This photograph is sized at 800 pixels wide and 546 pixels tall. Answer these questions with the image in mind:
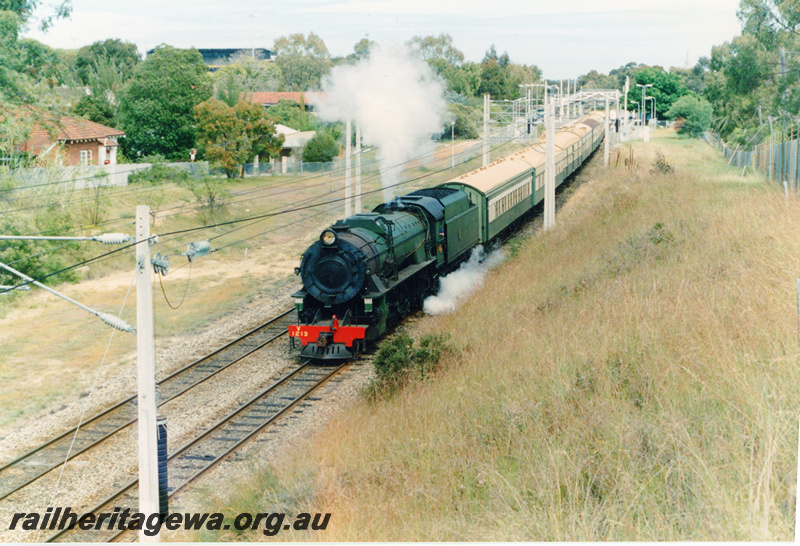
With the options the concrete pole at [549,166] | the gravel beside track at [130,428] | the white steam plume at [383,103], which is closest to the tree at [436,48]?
the white steam plume at [383,103]

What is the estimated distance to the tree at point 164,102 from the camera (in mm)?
30781

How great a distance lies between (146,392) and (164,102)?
24.8m

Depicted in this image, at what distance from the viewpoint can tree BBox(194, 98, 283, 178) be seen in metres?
32.4

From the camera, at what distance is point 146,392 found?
8.80m

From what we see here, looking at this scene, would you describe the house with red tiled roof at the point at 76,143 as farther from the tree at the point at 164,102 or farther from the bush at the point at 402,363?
the bush at the point at 402,363

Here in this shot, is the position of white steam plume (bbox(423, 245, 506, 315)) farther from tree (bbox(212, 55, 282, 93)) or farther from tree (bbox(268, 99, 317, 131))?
tree (bbox(268, 99, 317, 131))

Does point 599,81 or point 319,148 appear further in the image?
point 599,81

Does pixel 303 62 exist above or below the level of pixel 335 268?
above

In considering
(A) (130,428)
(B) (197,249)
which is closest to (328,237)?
(A) (130,428)

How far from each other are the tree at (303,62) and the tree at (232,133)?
5.40 m

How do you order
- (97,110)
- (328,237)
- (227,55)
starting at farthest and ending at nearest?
1. (227,55)
2. (97,110)
3. (328,237)

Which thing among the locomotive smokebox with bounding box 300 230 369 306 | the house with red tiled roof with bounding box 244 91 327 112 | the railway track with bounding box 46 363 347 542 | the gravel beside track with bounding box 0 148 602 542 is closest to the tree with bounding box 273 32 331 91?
the house with red tiled roof with bounding box 244 91 327 112

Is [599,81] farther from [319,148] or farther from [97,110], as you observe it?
[97,110]

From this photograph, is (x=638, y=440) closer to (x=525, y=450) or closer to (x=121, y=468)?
(x=525, y=450)
